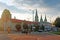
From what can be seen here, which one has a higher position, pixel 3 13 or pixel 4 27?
pixel 3 13

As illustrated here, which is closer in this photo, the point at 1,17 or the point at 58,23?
the point at 1,17

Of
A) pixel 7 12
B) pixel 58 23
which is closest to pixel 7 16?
pixel 7 12

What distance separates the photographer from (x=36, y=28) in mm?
80438

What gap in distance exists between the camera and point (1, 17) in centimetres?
8000

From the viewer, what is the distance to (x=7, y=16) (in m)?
78.9

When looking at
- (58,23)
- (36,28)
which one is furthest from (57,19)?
(36,28)

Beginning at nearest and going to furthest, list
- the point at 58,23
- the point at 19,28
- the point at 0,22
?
the point at 19,28, the point at 0,22, the point at 58,23

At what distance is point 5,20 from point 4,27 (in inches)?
137

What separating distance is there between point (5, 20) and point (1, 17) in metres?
2.13

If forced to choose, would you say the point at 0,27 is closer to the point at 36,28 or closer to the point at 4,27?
the point at 4,27

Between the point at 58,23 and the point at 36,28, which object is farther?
the point at 58,23

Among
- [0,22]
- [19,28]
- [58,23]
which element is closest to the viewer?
[19,28]

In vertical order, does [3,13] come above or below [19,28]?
above

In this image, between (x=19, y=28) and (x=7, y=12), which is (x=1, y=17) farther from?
(x=19, y=28)
